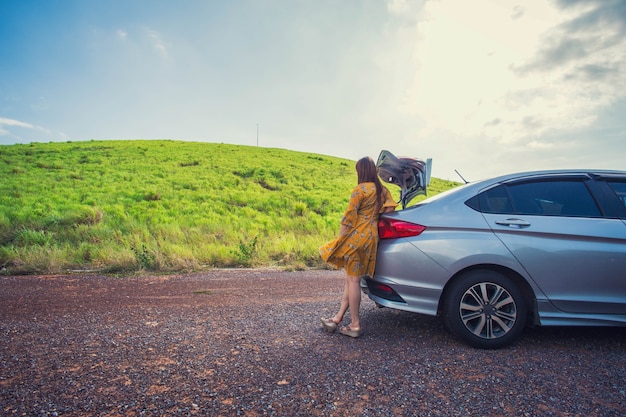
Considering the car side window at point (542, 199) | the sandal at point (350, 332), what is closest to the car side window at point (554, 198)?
the car side window at point (542, 199)

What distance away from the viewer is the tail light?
156 inches

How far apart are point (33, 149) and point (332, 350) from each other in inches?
1707

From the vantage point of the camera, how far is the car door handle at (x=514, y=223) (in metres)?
3.86

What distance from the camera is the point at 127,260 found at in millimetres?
7941

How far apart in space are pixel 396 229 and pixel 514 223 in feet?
3.65

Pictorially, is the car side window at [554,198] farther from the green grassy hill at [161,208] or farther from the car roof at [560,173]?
the green grassy hill at [161,208]

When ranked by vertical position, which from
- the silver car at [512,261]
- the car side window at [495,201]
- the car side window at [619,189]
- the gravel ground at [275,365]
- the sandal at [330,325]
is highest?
the car side window at [619,189]

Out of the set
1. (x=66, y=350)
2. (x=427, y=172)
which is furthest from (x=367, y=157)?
(x=66, y=350)

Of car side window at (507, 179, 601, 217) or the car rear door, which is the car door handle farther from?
car side window at (507, 179, 601, 217)

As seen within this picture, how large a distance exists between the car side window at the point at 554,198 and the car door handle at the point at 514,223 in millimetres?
133

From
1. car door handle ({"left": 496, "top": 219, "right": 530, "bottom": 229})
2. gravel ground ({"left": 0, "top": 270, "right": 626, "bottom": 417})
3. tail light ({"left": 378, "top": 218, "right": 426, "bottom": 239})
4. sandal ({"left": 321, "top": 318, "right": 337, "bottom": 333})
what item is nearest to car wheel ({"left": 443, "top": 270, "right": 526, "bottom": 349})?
gravel ground ({"left": 0, "top": 270, "right": 626, "bottom": 417})

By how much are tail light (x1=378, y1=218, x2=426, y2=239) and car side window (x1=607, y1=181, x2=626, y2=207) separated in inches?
77.6

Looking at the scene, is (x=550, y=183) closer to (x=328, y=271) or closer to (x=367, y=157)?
(x=367, y=157)

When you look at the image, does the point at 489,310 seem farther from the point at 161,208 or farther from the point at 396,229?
the point at 161,208
